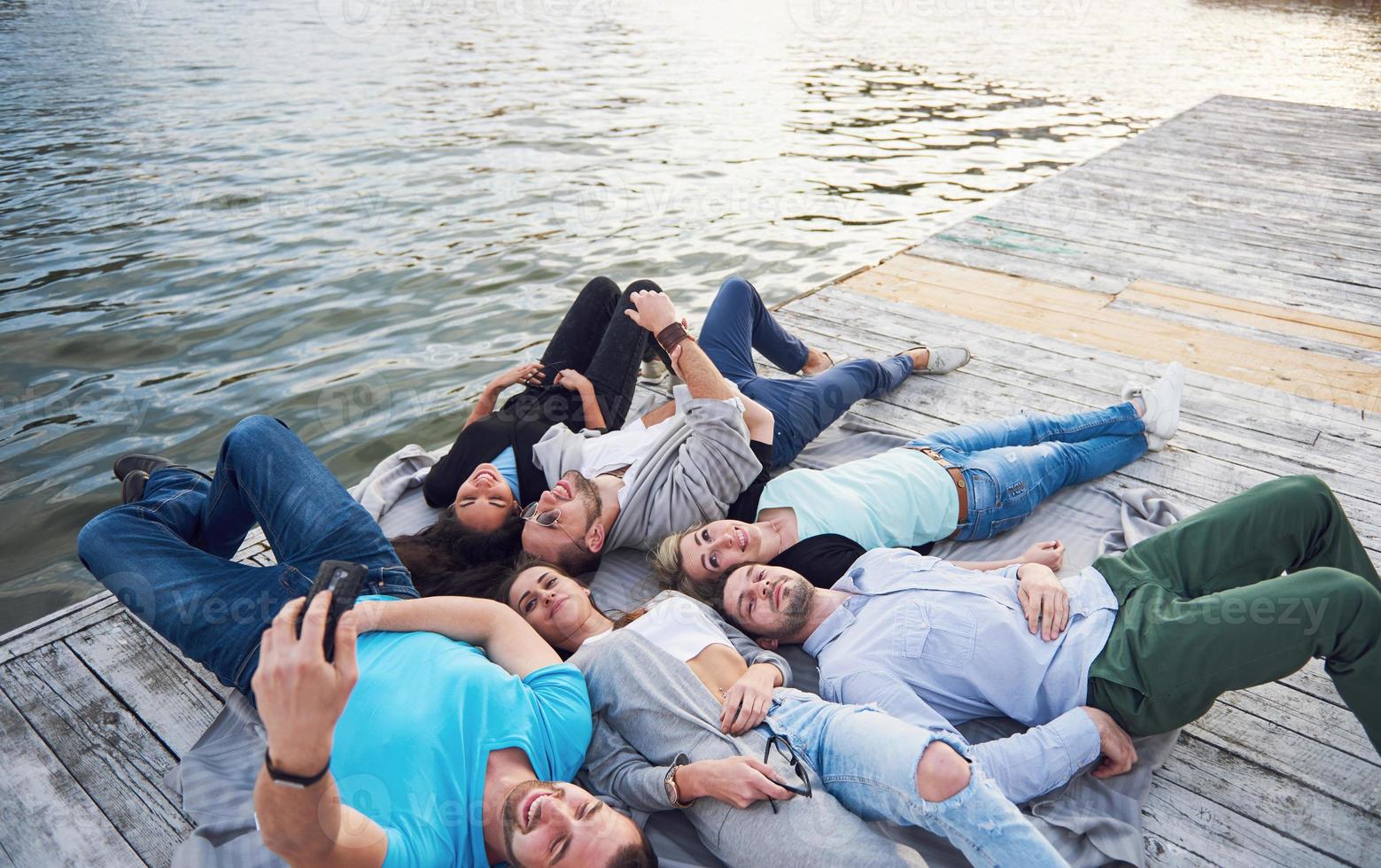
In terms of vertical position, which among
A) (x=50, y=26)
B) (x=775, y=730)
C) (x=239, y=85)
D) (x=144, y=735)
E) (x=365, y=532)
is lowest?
(x=144, y=735)

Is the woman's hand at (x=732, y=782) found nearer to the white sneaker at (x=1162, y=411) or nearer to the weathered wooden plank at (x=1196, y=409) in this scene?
the white sneaker at (x=1162, y=411)

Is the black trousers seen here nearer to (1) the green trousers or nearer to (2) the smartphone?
(1) the green trousers

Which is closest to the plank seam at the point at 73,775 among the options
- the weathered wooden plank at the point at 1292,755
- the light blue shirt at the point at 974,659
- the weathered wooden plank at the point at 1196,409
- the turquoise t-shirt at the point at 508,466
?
the turquoise t-shirt at the point at 508,466

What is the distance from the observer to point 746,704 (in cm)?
231

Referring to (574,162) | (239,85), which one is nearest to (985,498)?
(574,162)

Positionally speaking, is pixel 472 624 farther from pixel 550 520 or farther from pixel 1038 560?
pixel 1038 560

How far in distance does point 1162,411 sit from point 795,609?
79.6 inches

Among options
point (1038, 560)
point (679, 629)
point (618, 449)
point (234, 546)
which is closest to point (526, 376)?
point (618, 449)

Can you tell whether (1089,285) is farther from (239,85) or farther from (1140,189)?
(239,85)

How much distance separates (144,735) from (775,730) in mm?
1899

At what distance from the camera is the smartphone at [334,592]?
1.44m

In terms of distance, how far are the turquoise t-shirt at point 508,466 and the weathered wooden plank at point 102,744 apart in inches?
59.3

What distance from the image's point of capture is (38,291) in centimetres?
661

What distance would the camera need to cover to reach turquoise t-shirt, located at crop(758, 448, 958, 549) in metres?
3.13
